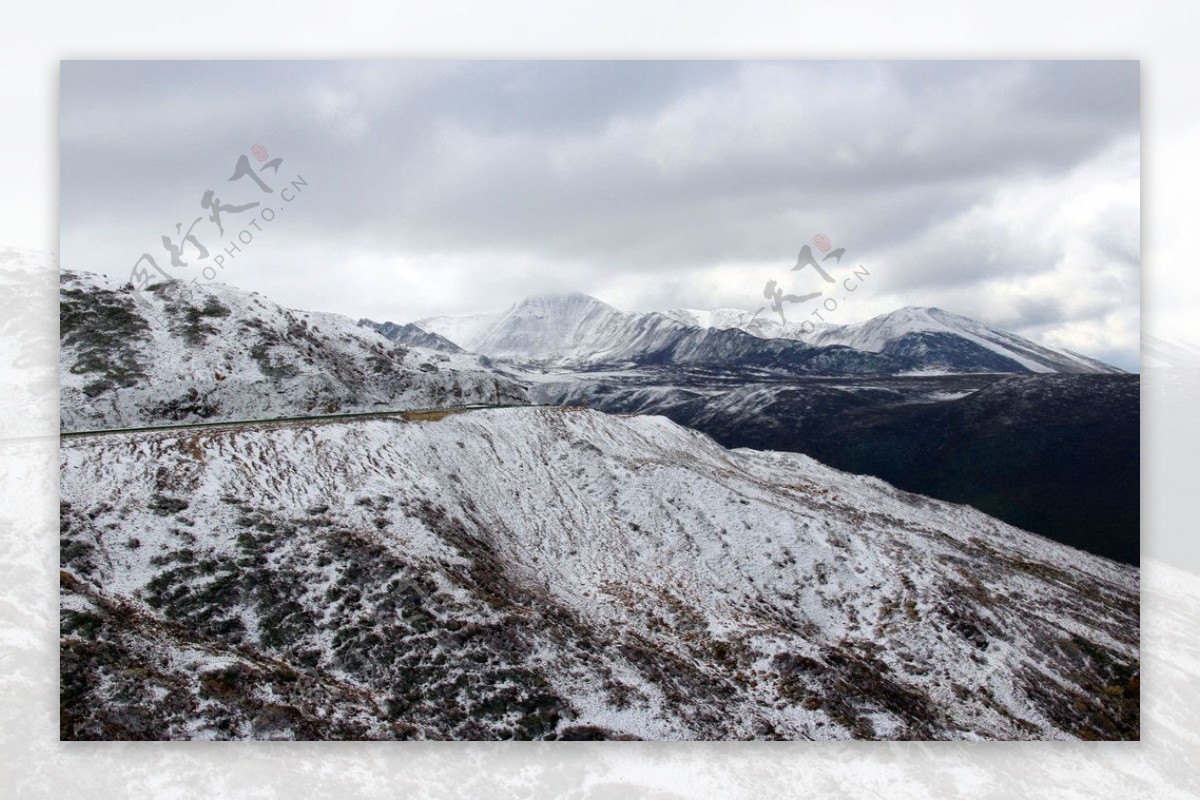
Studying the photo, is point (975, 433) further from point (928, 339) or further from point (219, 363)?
point (219, 363)

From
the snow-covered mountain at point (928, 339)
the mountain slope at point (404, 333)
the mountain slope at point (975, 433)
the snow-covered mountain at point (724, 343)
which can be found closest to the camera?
the mountain slope at point (975, 433)

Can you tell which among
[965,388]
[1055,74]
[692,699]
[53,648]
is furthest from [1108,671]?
[965,388]

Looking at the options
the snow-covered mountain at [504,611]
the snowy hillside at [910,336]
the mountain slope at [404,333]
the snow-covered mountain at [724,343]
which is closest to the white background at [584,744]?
the snow-covered mountain at [504,611]

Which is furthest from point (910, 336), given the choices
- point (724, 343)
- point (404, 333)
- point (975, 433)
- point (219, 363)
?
point (219, 363)

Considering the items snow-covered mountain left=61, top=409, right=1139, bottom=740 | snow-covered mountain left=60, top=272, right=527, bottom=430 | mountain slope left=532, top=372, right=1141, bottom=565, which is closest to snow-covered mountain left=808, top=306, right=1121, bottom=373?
mountain slope left=532, top=372, right=1141, bottom=565

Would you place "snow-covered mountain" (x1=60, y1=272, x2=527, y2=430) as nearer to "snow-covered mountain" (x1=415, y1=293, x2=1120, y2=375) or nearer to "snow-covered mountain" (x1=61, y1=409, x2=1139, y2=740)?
"snow-covered mountain" (x1=61, y1=409, x2=1139, y2=740)

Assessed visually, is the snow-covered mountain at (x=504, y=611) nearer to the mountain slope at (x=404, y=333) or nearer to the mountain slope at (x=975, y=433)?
the mountain slope at (x=975, y=433)

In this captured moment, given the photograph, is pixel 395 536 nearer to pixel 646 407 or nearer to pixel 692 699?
pixel 692 699
